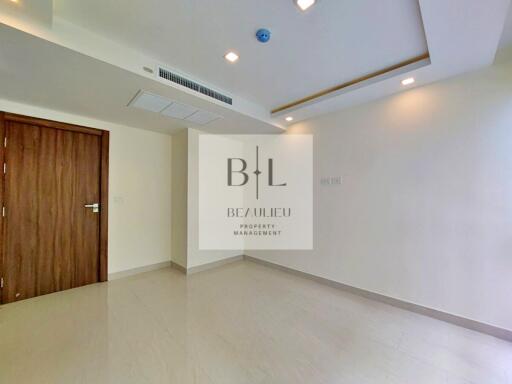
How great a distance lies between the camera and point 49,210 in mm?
2988

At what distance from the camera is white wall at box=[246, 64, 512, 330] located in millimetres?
2107

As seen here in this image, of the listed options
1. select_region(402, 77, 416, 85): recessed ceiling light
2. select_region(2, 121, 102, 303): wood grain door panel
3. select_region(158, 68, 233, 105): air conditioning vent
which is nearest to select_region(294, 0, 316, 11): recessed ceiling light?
select_region(158, 68, 233, 105): air conditioning vent

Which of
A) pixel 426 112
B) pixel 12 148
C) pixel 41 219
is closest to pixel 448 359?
pixel 426 112

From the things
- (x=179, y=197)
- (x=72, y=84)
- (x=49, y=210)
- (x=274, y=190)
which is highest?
(x=72, y=84)

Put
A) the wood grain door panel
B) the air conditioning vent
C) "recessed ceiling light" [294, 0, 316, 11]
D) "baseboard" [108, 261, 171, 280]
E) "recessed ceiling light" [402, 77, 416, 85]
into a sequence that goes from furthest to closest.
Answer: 1. "baseboard" [108, 261, 171, 280]
2. the wood grain door panel
3. "recessed ceiling light" [402, 77, 416, 85]
4. the air conditioning vent
5. "recessed ceiling light" [294, 0, 316, 11]

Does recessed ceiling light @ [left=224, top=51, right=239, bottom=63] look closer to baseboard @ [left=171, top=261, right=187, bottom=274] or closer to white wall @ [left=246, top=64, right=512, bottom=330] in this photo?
white wall @ [left=246, top=64, right=512, bottom=330]

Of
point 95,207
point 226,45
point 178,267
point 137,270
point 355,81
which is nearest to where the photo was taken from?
point 226,45

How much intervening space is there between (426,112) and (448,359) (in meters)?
2.36

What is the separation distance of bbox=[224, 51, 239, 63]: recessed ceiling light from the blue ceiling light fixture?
306 mm

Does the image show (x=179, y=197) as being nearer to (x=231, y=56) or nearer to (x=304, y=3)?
(x=231, y=56)

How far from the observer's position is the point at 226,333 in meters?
2.12

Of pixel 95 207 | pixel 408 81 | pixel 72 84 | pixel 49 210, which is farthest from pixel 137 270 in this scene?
pixel 408 81

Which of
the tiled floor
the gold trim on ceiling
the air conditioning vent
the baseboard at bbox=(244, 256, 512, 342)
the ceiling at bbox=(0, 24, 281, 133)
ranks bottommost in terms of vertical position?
the tiled floor

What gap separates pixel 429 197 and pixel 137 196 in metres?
4.10
